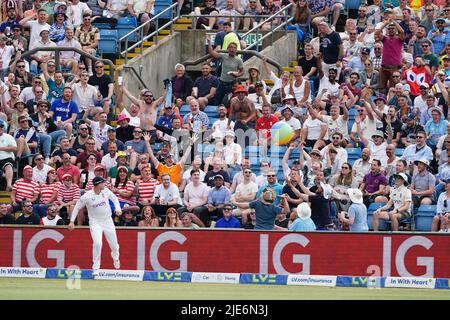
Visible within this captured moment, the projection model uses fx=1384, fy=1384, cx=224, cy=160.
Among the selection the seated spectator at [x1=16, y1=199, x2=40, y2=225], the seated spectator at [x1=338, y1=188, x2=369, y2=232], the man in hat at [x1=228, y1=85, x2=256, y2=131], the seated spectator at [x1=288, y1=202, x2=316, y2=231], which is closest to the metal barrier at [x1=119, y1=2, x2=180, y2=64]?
the man in hat at [x1=228, y1=85, x2=256, y2=131]

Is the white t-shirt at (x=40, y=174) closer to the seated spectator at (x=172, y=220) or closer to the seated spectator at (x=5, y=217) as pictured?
the seated spectator at (x=5, y=217)

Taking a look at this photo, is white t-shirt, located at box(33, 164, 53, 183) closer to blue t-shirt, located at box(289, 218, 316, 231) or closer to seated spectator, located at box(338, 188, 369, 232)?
blue t-shirt, located at box(289, 218, 316, 231)

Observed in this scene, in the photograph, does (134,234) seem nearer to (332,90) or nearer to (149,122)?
(149,122)

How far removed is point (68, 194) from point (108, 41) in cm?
605

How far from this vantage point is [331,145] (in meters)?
25.5

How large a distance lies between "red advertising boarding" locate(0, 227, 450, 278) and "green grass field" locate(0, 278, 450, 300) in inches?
39.5

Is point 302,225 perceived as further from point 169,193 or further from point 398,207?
point 169,193

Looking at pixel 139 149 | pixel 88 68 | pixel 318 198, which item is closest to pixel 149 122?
pixel 139 149

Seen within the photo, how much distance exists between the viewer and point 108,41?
3052 cm

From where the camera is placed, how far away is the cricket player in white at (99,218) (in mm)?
22781

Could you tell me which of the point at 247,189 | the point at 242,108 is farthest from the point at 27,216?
the point at 242,108

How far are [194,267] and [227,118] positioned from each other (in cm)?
457

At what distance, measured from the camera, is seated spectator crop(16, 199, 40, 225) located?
81.7ft

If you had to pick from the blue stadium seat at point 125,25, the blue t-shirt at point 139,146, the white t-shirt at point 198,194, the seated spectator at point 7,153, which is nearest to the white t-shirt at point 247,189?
the white t-shirt at point 198,194
